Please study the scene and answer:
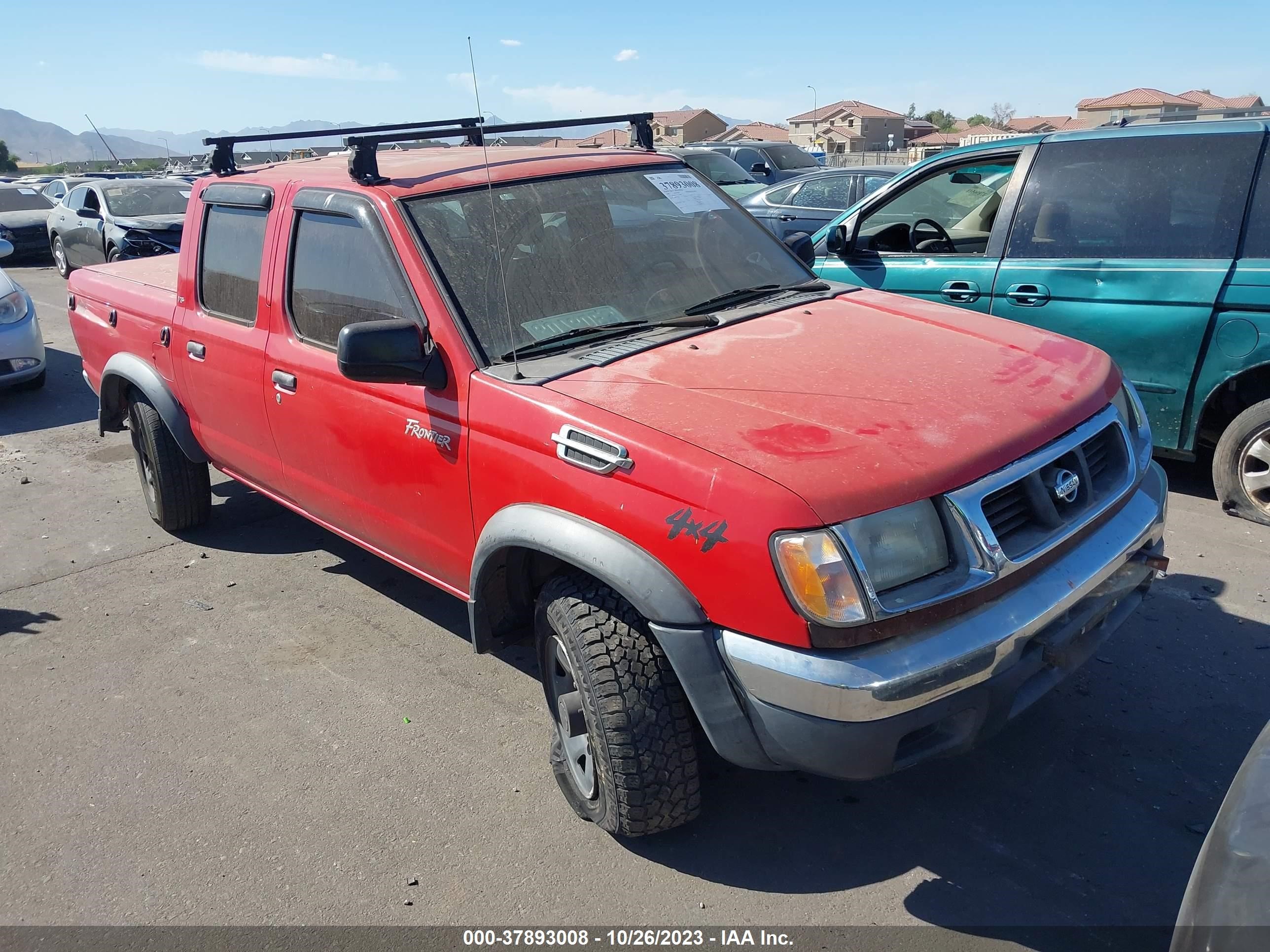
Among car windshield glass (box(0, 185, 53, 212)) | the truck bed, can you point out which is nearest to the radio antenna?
the truck bed

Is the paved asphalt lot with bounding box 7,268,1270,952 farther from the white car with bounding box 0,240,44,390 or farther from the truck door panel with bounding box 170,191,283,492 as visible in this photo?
the white car with bounding box 0,240,44,390

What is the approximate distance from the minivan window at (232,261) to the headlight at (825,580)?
279 centimetres

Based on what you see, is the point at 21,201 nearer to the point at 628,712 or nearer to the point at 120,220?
the point at 120,220

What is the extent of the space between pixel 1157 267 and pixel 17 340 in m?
8.67

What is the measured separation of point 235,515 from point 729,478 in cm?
432

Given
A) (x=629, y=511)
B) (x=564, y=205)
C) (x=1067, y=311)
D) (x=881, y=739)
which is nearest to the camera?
(x=881, y=739)

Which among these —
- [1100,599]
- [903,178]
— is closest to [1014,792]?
[1100,599]

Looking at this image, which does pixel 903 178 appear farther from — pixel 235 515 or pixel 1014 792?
pixel 235 515

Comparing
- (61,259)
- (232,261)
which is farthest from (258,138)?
(61,259)

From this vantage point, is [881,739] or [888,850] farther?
[888,850]

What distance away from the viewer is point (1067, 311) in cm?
512

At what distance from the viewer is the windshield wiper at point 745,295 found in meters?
3.56

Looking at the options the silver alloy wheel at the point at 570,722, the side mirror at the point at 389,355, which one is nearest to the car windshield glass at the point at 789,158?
the side mirror at the point at 389,355

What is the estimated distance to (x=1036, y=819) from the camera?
2.92m
